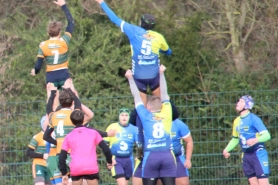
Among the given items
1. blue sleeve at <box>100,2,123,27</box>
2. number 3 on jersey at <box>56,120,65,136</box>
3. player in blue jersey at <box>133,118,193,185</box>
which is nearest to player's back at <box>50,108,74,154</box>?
number 3 on jersey at <box>56,120,65,136</box>

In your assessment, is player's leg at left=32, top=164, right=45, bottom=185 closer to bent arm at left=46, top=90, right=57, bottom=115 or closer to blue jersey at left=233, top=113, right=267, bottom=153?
bent arm at left=46, top=90, right=57, bottom=115

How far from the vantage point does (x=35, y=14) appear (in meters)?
22.1

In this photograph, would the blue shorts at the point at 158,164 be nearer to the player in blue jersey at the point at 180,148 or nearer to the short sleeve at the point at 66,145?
the short sleeve at the point at 66,145

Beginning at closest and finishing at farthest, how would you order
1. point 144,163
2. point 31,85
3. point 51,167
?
1. point 144,163
2. point 51,167
3. point 31,85

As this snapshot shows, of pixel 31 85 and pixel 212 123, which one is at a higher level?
pixel 31 85

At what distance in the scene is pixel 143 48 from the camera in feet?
39.4

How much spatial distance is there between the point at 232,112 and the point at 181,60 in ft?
7.43

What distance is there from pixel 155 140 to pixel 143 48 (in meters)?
1.60

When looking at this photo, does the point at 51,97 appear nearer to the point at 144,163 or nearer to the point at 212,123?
the point at 144,163

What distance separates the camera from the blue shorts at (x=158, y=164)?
36.7 ft

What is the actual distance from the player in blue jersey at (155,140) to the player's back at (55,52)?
1.96 m

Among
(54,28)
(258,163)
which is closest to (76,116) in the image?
(54,28)

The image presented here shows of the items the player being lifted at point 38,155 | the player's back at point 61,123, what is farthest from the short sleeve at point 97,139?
the player being lifted at point 38,155

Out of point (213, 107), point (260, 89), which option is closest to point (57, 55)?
point (213, 107)
